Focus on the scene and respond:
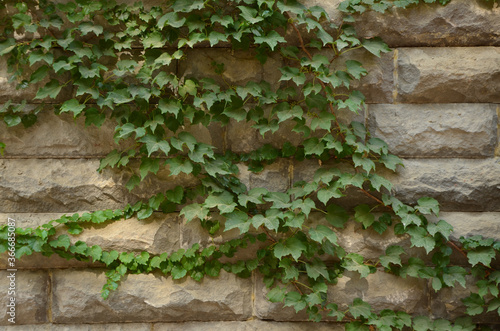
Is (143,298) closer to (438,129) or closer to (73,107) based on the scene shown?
(73,107)

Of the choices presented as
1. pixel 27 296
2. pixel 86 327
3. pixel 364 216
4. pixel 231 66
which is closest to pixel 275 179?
pixel 364 216

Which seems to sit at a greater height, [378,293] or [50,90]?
[50,90]

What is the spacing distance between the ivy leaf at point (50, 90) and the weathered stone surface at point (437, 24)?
1533mm

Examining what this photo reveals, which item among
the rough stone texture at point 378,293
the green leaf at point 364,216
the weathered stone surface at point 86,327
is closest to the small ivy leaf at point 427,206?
the green leaf at point 364,216

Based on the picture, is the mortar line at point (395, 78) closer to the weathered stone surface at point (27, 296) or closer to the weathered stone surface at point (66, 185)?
the weathered stone surface at point (66, 185)

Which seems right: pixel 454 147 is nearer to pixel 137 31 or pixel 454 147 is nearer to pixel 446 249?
pixel 446 249

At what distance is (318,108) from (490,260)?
1117 millimetres

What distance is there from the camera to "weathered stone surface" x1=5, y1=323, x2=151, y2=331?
2.37 meters

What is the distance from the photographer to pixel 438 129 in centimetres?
233

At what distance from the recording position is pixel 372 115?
92.4 inches

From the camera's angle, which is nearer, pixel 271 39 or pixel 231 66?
pixel 271 39

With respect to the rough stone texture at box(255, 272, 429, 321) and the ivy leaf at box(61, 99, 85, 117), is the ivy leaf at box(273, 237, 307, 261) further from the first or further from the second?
the ivy leaf at box(61, 99, 85, 117)

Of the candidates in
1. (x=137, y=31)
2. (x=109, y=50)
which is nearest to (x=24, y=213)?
(x=109, y=50)

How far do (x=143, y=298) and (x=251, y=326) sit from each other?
57cm
